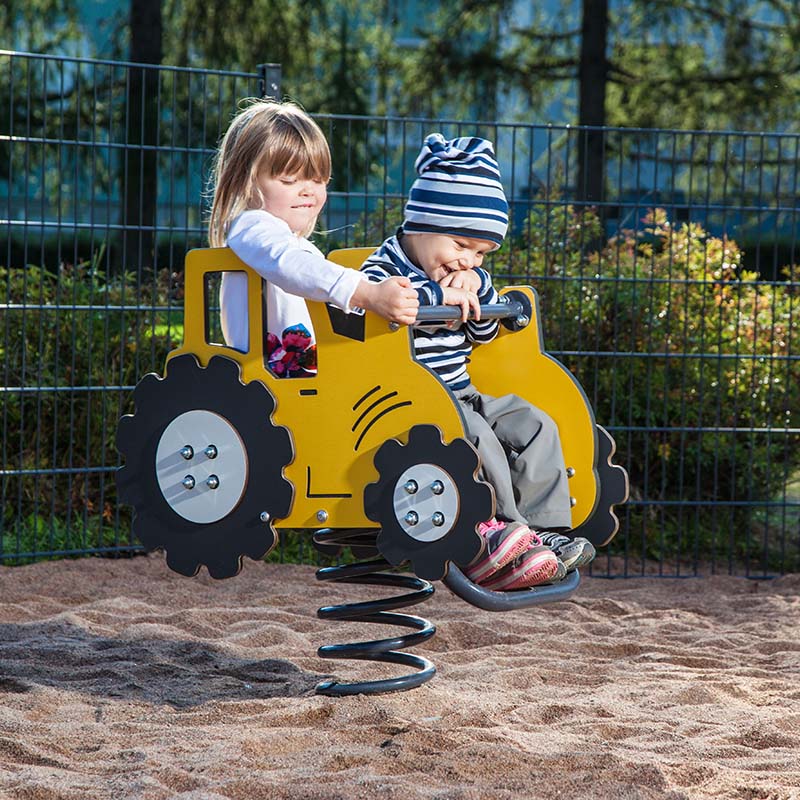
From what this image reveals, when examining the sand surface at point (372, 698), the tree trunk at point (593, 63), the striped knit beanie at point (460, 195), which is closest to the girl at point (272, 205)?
the striped knit beanie at point (460, 195)

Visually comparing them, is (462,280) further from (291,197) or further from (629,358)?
(629,358)

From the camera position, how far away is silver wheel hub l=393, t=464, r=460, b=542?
317 cm

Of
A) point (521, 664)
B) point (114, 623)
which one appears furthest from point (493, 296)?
point (114, 623)

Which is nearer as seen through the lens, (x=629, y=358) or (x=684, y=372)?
(x=684, y=372)

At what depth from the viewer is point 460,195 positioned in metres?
3.38

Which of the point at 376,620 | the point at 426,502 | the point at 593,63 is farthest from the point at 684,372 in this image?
the point at 593,63

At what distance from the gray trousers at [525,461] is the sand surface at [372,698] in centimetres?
63

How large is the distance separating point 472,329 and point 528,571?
0.73 metres

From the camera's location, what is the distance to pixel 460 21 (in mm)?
12289

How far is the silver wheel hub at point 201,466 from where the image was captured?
130 inches

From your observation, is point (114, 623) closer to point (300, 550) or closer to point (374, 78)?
point (300, 550)

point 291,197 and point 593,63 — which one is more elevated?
point 593,63

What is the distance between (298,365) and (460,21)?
9.51 meters

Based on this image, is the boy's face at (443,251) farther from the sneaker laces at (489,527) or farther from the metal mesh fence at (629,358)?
the metal mesh fence at (629,358)
